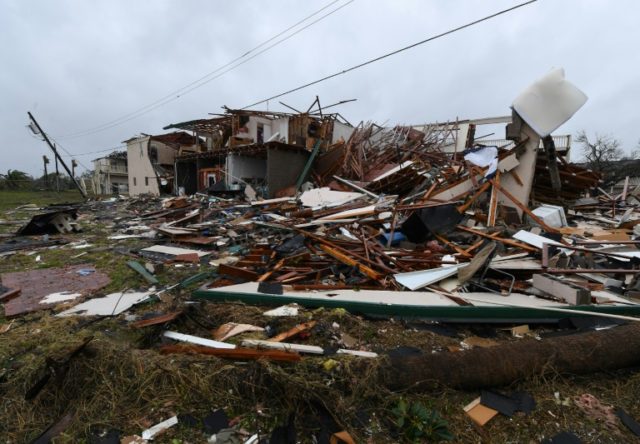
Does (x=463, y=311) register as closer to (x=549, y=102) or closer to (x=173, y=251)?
(x=173, y=251)

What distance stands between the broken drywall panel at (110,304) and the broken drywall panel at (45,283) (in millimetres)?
392

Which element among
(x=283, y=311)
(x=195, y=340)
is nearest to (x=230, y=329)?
(x=195, y=340)

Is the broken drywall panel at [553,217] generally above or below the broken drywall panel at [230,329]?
above

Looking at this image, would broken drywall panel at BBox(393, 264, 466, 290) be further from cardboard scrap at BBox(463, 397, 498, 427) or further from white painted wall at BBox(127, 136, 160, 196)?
white painted wall at BBox(127, 136, 160, 196)

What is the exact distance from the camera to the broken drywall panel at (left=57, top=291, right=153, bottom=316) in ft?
11.6

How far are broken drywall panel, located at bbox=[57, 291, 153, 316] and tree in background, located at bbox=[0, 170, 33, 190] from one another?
3213 centimetres

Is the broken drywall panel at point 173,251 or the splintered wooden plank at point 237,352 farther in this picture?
the broken drywall panel at point 173,251

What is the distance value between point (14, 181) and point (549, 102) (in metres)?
36.9

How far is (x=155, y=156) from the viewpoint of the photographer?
24.3m

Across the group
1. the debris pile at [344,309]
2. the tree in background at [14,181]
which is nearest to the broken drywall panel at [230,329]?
the debris pile at [344,309]

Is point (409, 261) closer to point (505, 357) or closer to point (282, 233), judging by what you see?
point (505, 357)

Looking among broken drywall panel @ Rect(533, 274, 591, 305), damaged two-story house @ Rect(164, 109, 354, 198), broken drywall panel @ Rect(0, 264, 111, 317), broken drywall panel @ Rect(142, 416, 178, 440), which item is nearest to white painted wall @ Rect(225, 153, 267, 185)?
damaged two-story house @ Rect(164, 109, 354, 198)

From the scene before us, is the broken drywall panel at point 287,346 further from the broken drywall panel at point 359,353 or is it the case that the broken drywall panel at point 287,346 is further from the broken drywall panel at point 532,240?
the broken drywall panel at point 532,240

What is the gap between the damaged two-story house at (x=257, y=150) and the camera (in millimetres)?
13938
